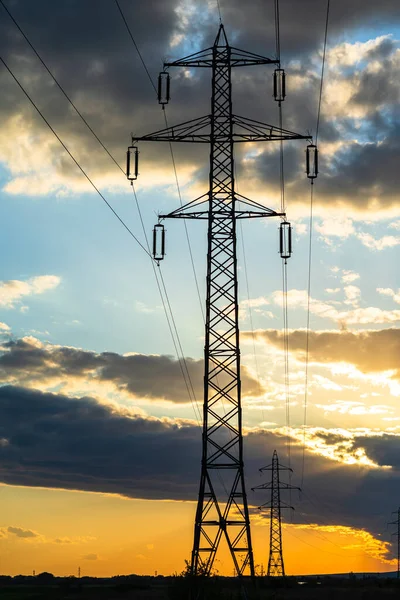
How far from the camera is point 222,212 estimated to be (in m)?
53.2

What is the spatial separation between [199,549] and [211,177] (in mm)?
20295

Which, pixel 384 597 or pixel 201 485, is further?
pixel 384 597

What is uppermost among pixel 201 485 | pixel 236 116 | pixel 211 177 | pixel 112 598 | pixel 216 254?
pixel 236 116

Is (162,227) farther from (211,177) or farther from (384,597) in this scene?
(384,597)

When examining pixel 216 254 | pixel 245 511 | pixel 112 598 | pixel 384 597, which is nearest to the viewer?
pixel 245 511

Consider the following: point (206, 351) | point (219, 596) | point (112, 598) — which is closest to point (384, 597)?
point (112, 598)

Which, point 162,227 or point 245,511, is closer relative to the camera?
point 245,511

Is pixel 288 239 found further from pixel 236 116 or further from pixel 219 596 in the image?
pixel 219 596

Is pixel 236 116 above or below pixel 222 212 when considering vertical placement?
above

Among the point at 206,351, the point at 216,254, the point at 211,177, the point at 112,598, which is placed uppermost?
the point at 211,177

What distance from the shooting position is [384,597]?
332 feet

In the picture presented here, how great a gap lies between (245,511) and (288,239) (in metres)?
16.0

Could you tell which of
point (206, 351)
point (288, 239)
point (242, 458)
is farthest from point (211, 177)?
point (242, 458)

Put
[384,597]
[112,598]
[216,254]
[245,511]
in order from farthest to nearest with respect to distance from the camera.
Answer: [112,598] → [384,597] → [216,254] → [245,511]
